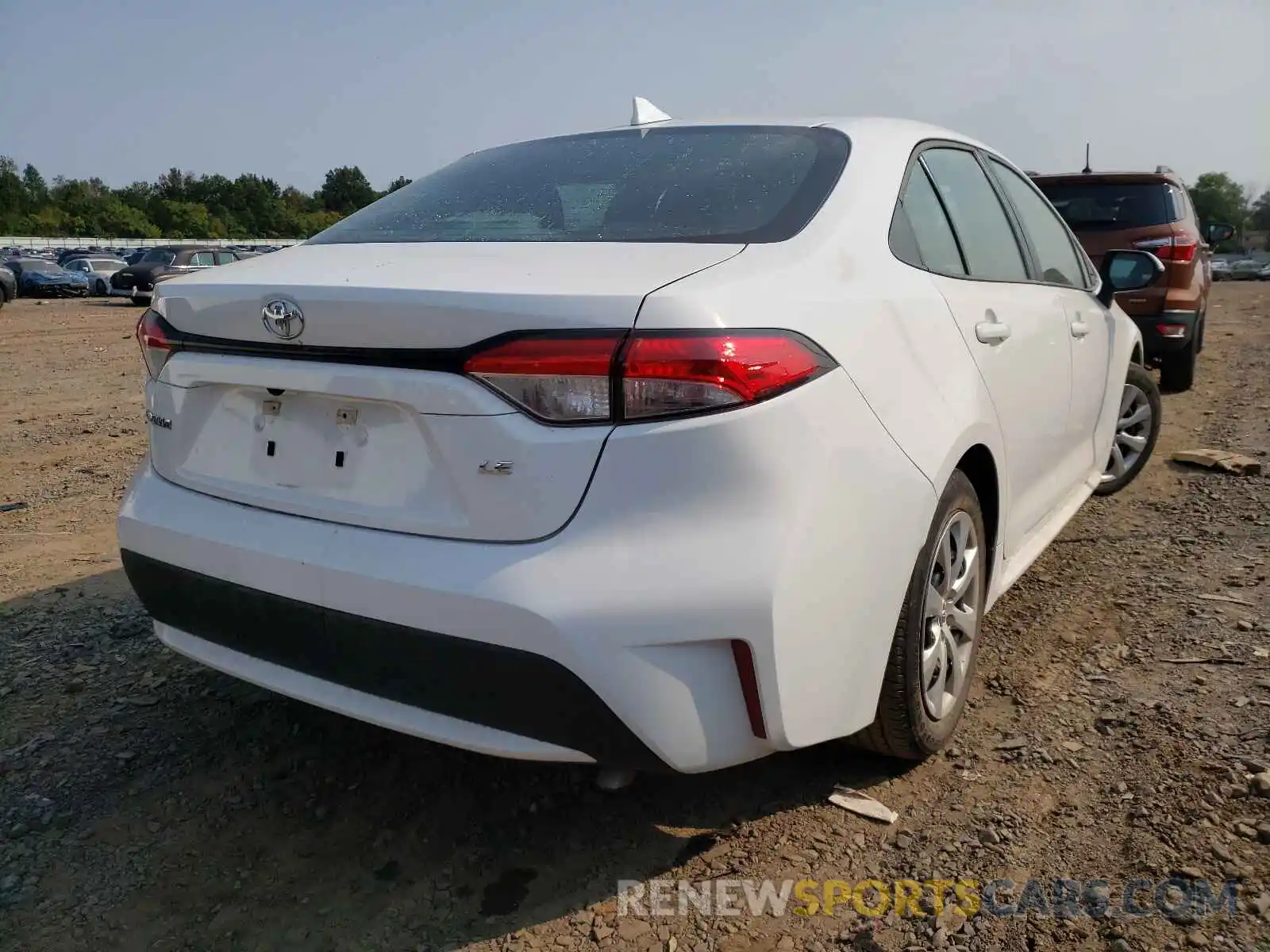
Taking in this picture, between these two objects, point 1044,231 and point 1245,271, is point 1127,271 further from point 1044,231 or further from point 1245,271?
point 1245,271

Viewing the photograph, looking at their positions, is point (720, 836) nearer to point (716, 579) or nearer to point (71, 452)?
point (716, 579)

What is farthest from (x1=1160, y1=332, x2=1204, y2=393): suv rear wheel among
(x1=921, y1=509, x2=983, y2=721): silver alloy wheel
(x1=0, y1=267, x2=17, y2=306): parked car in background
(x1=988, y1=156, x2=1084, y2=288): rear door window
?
(x1=0, y1=267, x2=17, y2=306): parked car in background

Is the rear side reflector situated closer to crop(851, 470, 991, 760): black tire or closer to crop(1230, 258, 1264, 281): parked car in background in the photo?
crop(851, 470, 991, 760): black tire

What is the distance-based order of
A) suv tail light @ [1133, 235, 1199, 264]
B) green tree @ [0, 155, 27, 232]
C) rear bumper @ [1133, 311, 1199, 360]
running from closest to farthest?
suv tail light @ [1133, 235, 1199, 264] < rear bumper @ [1133, 311, 1199, 360] < green tree @ [0, 155, 27, 232]

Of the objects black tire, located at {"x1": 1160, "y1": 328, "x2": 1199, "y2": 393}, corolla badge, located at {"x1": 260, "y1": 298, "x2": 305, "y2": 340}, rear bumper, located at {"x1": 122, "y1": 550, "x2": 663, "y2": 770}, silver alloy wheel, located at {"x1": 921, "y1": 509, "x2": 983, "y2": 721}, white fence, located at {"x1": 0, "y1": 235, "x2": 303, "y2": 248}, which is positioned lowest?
black tire, located at {"x1": 1160, "y1": 328, "x2": 1199, "y2": 393}

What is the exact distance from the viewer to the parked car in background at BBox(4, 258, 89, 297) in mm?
29516

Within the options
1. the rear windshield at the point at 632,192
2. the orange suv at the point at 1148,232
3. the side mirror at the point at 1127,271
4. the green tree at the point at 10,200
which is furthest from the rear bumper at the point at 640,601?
the green tree at the point at 10,200

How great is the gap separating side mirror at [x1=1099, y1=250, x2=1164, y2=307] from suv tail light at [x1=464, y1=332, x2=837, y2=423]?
2.80 metres

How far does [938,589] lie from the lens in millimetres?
2434

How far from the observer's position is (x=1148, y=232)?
694cm

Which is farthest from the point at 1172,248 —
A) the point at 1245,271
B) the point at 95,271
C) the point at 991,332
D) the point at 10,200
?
the point at 10,200

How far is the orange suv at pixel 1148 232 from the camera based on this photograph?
22.4 feet

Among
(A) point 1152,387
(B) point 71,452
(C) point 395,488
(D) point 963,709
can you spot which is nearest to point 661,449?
(C) point 395,488

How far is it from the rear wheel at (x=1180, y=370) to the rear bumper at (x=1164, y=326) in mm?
431
